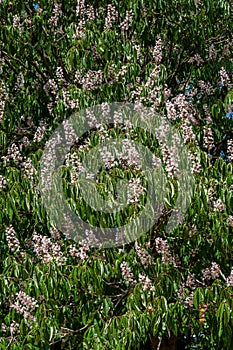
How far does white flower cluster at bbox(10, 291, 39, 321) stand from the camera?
4.32 meters

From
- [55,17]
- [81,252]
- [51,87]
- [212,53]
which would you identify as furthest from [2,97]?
[212,53]

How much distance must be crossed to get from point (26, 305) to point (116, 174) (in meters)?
1.05

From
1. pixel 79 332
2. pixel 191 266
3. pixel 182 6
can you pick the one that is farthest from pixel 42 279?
pixel 182 6

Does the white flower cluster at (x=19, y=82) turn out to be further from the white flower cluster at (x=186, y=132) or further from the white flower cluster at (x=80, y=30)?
the white flower cluster at (x=186, y=132)

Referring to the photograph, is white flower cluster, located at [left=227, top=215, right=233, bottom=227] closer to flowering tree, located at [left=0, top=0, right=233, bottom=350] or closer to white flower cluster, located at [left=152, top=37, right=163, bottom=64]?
flowering tree, located at [left=0, top=0, right=233, bottom=350]

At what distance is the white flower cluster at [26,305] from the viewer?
14.2ft

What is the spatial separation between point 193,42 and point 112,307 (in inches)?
102

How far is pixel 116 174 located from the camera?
14.3ft

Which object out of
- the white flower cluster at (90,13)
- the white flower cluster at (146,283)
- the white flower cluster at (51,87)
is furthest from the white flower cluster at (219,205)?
the white flower cluster at (90,13)

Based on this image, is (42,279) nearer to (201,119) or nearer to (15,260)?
(15,260)

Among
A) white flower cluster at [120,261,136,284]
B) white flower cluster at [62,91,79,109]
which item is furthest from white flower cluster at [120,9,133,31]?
white flower cluster at [120,261,136,284]

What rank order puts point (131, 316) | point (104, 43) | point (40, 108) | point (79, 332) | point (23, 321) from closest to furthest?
point (131, 316), point (23, 321), point (79, 332), point (104, 43), point (40, 108)

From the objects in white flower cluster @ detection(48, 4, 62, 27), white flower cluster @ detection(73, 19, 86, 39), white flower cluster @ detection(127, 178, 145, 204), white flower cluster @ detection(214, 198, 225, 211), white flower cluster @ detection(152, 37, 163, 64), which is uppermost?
white flower cluster @ detection(48, 4, 62, 27)

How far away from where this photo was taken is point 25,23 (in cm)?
570
